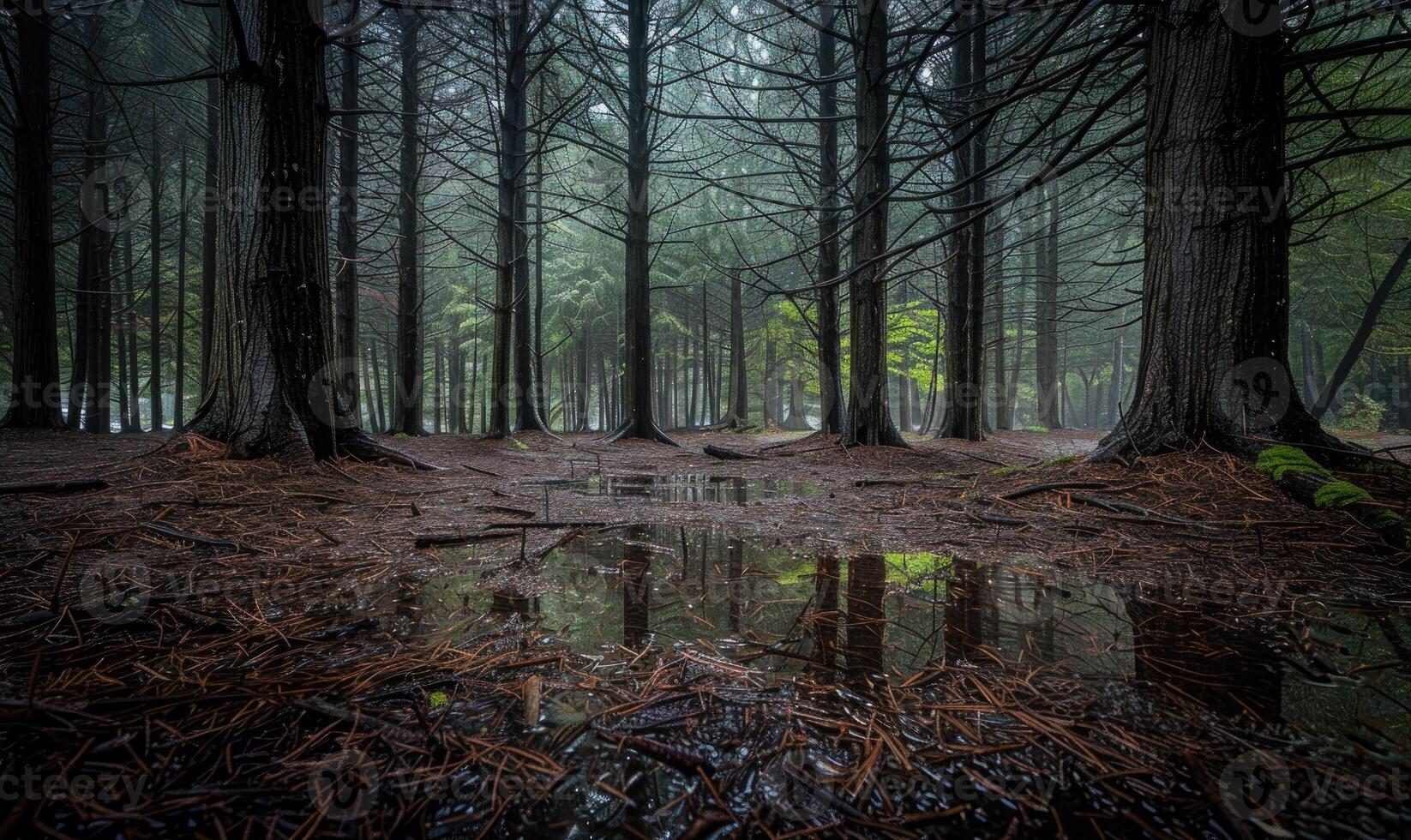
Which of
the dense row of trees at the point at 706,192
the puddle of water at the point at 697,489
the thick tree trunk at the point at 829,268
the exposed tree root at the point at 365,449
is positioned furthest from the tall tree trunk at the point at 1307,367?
the exposed tree root at the point at 365,449

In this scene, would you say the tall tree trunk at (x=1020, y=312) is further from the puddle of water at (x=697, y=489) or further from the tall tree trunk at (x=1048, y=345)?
the puddle of water at (x=697, y=489)

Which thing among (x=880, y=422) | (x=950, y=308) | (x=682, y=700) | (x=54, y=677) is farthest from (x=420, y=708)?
(x=950, y=308)

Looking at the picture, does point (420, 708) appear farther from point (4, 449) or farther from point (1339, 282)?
point (1339, 282)

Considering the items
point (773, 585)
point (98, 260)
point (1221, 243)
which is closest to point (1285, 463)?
point (1221, 243)

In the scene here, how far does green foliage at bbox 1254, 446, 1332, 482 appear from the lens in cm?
269

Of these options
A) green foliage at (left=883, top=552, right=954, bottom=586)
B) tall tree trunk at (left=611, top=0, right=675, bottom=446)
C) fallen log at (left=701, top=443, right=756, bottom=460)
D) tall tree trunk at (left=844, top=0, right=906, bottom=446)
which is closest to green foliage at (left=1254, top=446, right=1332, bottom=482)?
green foliage at (left=883, top=552, right=954, bottom=586)

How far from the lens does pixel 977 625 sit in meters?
1.69

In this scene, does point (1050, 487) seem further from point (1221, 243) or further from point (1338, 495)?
point (1221, 243)

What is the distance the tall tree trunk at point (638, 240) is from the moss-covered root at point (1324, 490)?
794cm

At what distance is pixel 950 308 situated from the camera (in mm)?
9141

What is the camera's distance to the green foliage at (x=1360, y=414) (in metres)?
16.6

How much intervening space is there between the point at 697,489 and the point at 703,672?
11.1 ft

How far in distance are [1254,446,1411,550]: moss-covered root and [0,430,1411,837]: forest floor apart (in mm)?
65

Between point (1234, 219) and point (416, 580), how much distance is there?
5.00m
